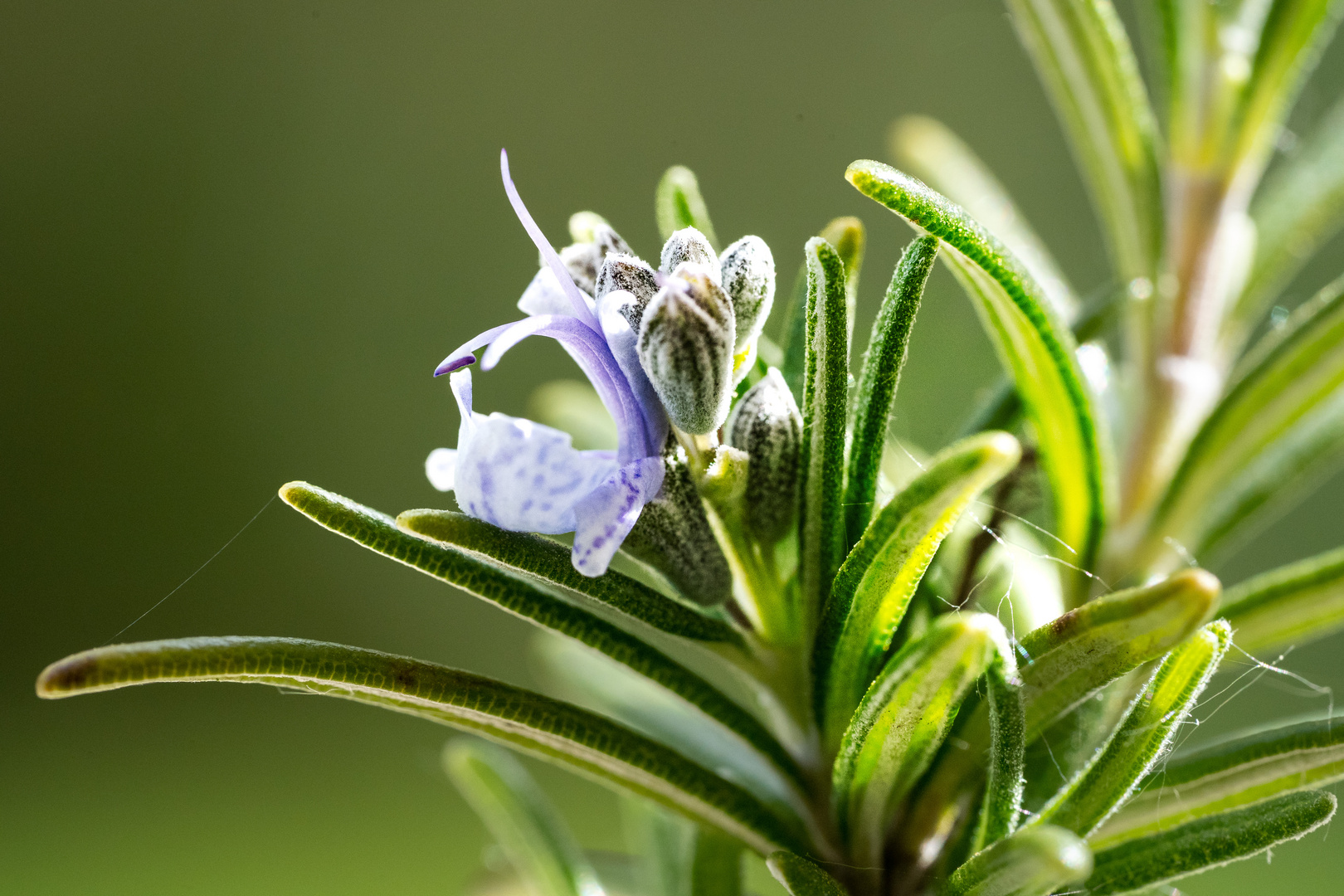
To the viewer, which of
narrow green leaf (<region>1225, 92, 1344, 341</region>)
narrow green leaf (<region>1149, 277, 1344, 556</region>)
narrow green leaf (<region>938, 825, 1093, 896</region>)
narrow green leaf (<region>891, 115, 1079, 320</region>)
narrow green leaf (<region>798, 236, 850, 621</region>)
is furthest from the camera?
narrow green leaf (<region>891, 115, 1079, 320</region>)

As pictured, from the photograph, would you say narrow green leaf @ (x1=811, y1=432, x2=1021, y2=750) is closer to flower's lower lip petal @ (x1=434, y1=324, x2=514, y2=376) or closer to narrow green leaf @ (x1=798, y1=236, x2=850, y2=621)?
narrow green leaf @ (x1=798, y1=236, x2=850, y2=621)

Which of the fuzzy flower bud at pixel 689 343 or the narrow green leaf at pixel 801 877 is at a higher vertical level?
the fuzzy flower bud at pixel 689 343

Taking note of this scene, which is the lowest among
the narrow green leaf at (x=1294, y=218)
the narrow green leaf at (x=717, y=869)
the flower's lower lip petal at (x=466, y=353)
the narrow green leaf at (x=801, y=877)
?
the narrow green leaf at (x=801, y=877)

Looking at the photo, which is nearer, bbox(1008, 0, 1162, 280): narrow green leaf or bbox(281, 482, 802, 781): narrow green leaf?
bbox(281, 482, 802, 781): narrow green leaf

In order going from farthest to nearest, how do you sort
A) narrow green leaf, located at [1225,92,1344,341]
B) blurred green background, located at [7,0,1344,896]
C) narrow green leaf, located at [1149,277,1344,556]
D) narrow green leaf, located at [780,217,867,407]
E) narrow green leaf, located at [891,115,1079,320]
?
blurred green background, located at [7,0,1344,896] → narrow green leaf, located at [891,115,1079,320] → narrow green leaf, located at [1225,92,1344,341] → narrow green leaf, located at [1149,277,1344,556] → narrow green leaf, located at [780,217,867,407]

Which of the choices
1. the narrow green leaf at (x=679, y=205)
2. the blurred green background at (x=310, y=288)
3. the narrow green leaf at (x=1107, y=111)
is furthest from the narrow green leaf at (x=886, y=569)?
the blurred green background at (x=310, y=288)

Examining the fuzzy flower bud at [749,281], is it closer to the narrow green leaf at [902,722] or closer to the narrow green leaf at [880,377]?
the narrow green leaf at [880,377]

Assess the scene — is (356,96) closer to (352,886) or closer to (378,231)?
(378,231)

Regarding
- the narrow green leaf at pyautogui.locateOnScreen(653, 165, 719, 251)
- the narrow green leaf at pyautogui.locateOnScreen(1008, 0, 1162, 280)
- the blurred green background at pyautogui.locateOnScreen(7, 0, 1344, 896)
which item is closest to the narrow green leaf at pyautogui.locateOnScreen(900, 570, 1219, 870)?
the narrow green leaf at pyautogui.locateOnScreen(653, 165, 719, 251)

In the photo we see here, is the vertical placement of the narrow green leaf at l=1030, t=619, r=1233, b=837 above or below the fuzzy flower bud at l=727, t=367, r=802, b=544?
below
